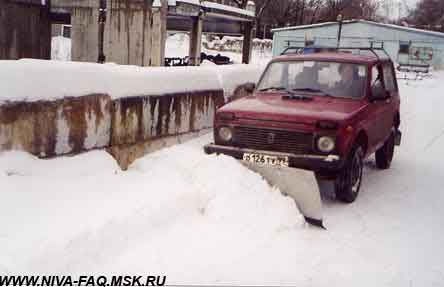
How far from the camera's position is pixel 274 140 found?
19.7 ft

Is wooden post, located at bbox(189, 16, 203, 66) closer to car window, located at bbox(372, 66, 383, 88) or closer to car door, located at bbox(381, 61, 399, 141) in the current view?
car door, located at bbox(381, 61, 399, 141)

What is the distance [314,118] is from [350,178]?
0.95 metres

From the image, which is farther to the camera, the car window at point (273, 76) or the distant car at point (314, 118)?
the car window at point (273, 76)

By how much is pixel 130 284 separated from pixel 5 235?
1078mm

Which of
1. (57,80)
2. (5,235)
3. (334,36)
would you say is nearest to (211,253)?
(5,235)

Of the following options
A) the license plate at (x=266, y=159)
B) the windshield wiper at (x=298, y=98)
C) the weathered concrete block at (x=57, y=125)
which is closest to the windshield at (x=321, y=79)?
the windshield wiper at (x=298, y=98)

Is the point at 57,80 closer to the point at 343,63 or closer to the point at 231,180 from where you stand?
the point at 231,180

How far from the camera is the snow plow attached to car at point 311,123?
5.76m

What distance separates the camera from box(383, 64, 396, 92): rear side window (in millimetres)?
8015

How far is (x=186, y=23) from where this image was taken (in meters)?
18.2

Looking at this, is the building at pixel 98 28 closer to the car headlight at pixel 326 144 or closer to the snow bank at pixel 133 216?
the snow bank at pixel 133 216

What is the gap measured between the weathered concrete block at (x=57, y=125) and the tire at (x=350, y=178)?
290 centimetres

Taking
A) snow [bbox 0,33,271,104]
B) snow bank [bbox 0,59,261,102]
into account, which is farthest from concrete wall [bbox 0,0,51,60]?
snow bank [bbox 0,59,261,102]

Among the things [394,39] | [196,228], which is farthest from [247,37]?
[394,39]
